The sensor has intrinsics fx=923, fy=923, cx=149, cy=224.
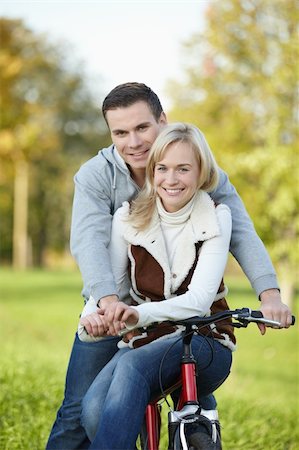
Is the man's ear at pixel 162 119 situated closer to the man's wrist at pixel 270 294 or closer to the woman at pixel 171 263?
the woman at pixel 171 263

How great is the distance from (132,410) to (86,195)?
1.08 meters

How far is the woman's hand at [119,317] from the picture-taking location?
133 inches

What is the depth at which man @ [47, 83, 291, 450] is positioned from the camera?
3.82 meters

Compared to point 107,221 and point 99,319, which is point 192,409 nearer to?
point 99,319

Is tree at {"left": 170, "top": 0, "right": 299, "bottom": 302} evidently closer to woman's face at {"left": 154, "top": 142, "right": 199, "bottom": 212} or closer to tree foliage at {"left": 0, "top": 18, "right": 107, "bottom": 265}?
woman's face at {"left": 154, "top": 142, "right": 199, "bottom": 212}

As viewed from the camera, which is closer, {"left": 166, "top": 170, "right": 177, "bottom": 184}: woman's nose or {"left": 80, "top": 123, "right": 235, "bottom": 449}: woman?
{"left": 80, "top": 123, "right": 235, "bottom": 449}: woman

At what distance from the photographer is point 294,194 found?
1744cm

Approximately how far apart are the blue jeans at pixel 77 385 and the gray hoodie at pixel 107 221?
0.25m

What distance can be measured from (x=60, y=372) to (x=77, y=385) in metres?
4.72

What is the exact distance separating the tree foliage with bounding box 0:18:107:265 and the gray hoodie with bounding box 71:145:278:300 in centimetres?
3368

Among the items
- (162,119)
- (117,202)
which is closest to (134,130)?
(162,119)

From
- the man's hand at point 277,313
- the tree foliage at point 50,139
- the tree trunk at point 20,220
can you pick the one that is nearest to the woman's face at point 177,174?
the man's hand at point 277,313

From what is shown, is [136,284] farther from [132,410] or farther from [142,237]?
[132,410]

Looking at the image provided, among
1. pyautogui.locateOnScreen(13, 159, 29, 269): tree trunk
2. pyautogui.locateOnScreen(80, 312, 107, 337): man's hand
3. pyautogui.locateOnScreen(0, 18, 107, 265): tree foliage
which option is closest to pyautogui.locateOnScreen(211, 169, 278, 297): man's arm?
pyautogui.locateOnScreen(80, 312, 107, 337): man's hand
